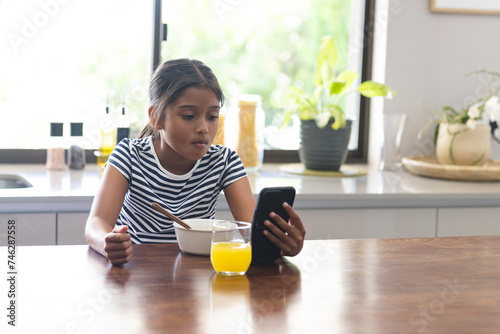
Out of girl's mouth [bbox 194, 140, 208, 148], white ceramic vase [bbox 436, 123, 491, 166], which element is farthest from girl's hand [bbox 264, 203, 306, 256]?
white ceramic vase [bbox 436, 123, 491, 166]

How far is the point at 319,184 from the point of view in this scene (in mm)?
2111

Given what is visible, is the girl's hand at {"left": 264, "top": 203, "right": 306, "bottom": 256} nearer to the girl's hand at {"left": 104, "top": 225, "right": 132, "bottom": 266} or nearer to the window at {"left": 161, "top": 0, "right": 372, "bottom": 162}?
the girl's hand at {"left": 104, "top": 225, "right": 132, "bottom": 266}

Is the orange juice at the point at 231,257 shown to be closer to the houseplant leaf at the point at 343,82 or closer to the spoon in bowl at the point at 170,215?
the spoon in bowl at the point at 170,215

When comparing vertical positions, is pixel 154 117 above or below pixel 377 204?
above

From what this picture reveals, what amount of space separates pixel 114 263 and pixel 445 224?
4.31ft

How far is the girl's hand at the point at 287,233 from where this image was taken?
3.65 feet

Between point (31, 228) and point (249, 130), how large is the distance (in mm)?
876

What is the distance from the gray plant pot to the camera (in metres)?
2.31

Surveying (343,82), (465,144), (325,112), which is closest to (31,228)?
(325,112)

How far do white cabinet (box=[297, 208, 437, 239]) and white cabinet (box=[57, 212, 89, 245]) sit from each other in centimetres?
65

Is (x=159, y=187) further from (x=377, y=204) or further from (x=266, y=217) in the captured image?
(x=377, y=204)

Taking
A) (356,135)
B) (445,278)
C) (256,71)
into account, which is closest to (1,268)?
(445,278)

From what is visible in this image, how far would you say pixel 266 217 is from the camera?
3.67 feet

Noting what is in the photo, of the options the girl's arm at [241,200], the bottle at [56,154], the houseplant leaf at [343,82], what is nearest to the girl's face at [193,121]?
the girl's arm at [241,200]
